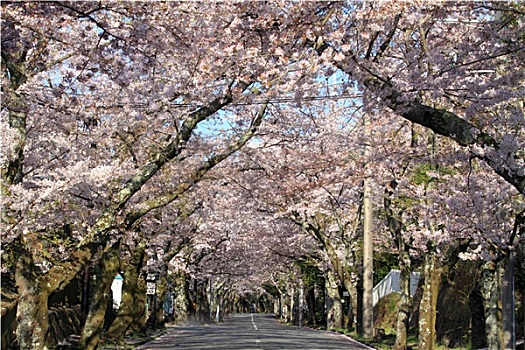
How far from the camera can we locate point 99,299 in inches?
749

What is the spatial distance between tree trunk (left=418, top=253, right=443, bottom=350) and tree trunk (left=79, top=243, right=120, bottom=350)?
855 cm

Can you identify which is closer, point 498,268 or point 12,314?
point 12,314

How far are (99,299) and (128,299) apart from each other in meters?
6.23

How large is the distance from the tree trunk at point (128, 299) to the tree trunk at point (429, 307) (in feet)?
34.6

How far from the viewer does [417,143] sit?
2167 cm

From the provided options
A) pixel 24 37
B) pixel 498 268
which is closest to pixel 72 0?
pixel 24 37

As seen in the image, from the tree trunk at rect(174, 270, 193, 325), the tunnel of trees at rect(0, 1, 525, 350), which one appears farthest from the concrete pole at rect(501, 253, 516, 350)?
the tree trunk at rect(174, 270, 193, 325)

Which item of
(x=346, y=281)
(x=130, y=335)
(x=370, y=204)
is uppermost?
(x=370, y=204)

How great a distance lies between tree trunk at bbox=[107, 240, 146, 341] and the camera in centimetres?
2473

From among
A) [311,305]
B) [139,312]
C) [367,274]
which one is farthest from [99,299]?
[311,305]

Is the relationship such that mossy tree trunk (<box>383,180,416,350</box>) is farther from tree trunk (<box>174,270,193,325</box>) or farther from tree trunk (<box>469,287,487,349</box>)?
tree trunk (<box>174,270,193,325</box>)

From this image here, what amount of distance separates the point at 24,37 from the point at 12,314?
22.1 ft

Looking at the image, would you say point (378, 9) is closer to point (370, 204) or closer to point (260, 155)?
point (260, 155)

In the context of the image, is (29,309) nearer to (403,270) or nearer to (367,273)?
(403,270)
